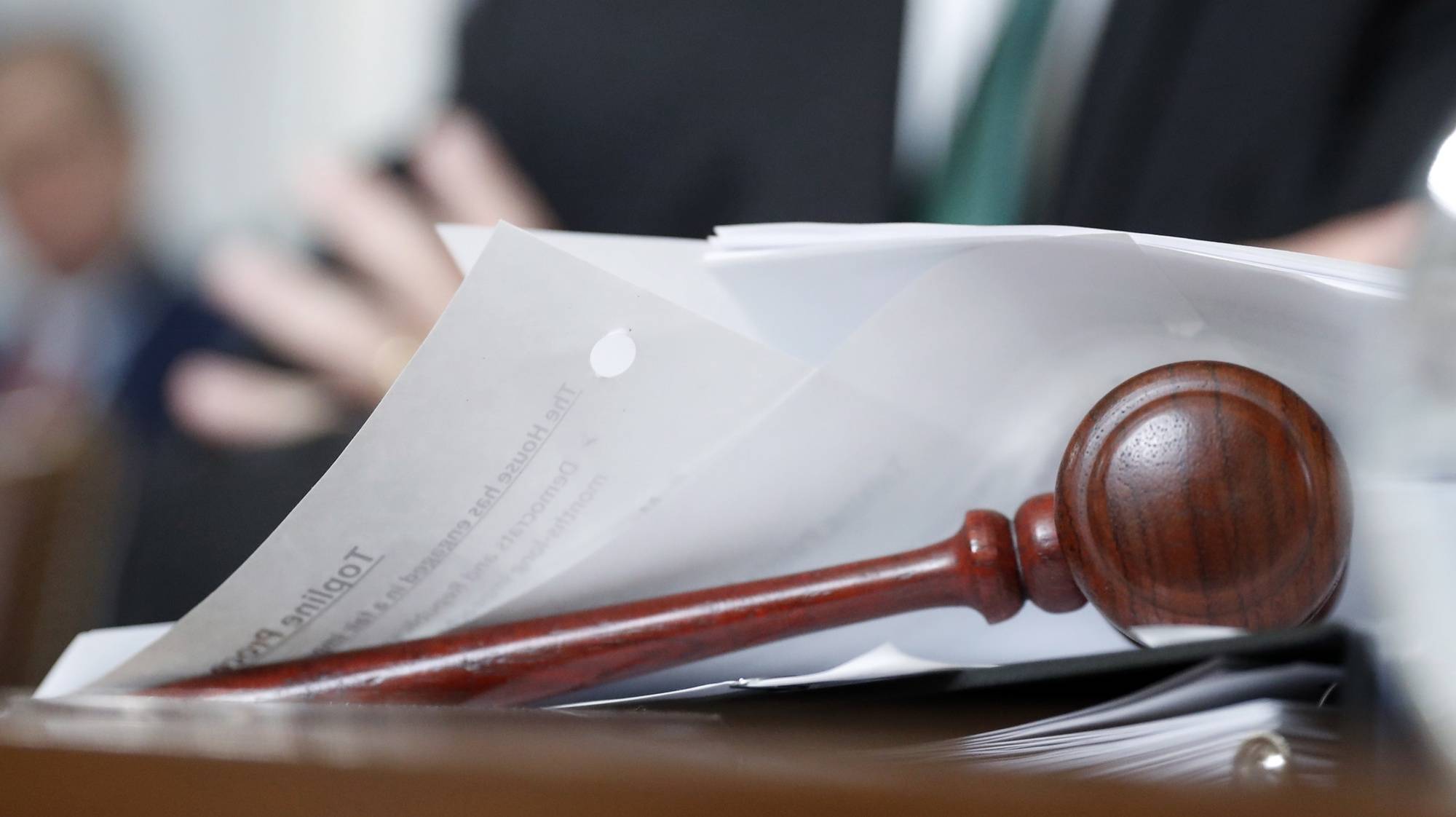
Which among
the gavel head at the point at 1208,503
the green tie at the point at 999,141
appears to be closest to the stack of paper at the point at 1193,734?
the gavel head at the point at 1208,503

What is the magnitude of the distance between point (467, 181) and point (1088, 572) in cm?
44

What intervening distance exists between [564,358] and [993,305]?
0.10 metres

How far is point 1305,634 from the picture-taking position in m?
0.17

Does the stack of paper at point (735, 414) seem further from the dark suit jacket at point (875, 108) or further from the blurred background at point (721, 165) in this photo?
the dark suit jacket at point (875, 108)

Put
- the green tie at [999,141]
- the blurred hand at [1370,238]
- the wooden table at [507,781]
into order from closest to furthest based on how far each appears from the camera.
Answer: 1. the wooden table at [507,781]
2. the blurred hand at [1370,238]
3. the green tie at [999,141]

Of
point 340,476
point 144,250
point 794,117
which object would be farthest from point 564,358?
point 144,250

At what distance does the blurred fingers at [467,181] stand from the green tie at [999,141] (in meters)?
0.25

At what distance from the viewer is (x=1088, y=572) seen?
0.20m

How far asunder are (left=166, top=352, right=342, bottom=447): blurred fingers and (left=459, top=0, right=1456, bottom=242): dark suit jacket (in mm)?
244

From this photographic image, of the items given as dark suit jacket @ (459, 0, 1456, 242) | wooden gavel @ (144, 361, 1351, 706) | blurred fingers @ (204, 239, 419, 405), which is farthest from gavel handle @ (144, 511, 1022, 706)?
dark suit jacket @ (459, 0, 1456, 242)

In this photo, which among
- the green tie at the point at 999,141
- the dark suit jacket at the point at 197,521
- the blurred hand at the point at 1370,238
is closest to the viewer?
the blurred hand at the point at 1370,238

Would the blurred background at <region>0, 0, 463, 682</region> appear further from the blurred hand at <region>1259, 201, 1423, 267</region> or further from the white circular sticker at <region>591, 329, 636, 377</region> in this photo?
the blurred hand at <region>1259, 201, 1423, 267</region>

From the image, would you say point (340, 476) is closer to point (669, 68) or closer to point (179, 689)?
point (179, 689)

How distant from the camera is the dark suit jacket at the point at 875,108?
550 mm
